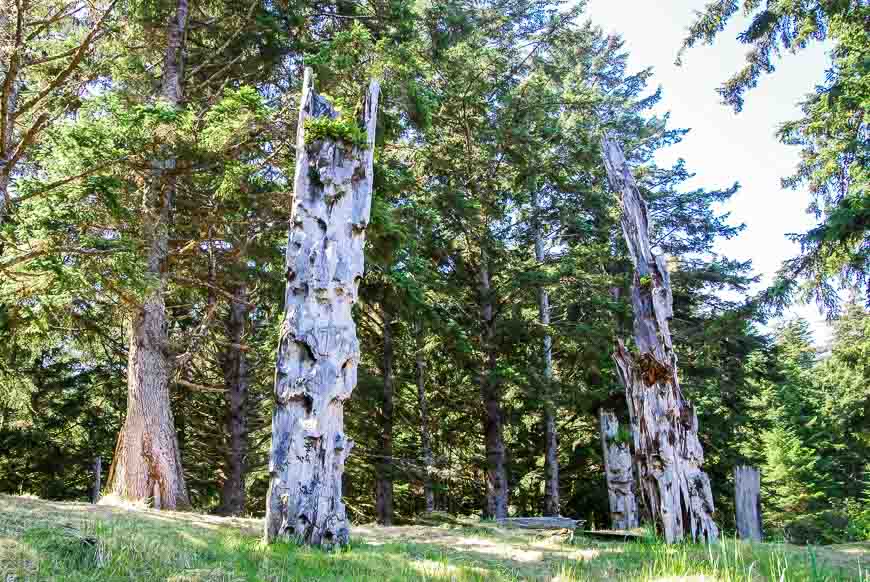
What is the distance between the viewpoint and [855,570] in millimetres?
5301

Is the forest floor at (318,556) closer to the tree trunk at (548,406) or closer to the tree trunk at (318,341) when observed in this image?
the tree trunk at (318,341)

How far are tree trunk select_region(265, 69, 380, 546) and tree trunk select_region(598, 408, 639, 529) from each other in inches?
270

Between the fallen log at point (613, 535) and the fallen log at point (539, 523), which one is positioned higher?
the fallen log at point (613, 535)

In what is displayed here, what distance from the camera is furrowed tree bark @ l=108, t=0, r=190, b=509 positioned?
9.11 metres

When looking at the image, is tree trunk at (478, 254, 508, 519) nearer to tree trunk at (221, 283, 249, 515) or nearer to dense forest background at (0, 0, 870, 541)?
dense forest background at (0, 0, 870, 541)

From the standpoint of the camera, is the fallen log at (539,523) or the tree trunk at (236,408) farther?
the tree trunk at (236,408)

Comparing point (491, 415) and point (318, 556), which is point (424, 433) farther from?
point (318, 556)

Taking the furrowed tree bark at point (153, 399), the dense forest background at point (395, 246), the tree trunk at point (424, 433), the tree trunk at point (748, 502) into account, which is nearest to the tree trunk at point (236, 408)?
the dense forest background at point (395, 246)

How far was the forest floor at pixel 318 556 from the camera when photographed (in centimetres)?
358

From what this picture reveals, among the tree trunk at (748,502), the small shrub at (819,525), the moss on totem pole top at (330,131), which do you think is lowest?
the small shrub at (819,525)

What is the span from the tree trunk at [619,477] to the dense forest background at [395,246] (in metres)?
1.84

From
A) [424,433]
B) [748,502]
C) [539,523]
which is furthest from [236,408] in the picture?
[748,502]

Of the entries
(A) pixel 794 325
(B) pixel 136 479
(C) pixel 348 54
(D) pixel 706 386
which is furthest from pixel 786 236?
(A) pixel 794 325

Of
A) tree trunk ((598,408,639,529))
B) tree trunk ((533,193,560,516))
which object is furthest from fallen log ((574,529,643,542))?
tree trunk ((533,193,560,516))
